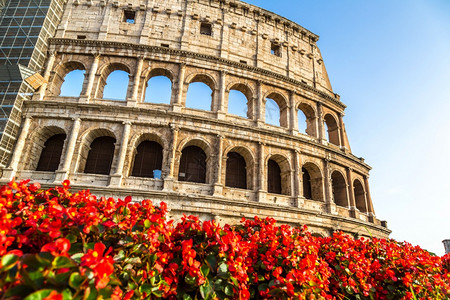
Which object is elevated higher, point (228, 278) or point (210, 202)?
point (210, 202)

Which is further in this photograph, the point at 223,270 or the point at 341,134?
the point at 341,134

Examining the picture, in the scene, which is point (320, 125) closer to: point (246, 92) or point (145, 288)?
point (246, 92)

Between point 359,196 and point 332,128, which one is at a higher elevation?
point 332,128

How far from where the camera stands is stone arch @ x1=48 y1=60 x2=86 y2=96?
14.0 m

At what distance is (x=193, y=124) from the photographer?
44.3ft

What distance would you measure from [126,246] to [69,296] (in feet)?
3.47

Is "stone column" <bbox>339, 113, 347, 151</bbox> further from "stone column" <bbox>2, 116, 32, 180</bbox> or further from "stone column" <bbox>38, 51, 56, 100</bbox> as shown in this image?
"stone column" <bbox>2, 116, 32, 180</bbox>

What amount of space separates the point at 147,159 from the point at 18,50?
9403 millimetres

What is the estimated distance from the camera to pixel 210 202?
1212cm

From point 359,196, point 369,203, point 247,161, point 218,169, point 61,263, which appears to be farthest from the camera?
point 359,196

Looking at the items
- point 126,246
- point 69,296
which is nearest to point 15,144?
point 126,246

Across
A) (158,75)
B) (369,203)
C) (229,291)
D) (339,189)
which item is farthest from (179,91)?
(369,203)

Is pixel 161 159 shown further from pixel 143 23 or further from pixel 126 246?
pixel 126 246

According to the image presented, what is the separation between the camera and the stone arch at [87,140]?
1254 cm
